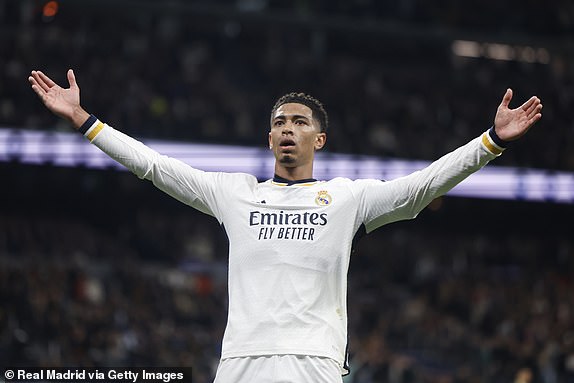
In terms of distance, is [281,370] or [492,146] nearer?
[281,370]

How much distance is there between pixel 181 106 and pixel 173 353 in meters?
6.65

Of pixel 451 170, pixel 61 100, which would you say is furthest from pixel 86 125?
pixel 451 170

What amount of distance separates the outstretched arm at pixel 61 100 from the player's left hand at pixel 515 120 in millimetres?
1931

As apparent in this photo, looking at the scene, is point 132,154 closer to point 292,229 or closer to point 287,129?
point 287,129

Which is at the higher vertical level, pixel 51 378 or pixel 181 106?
pixel 181 106

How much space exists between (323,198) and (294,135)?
0.35 m

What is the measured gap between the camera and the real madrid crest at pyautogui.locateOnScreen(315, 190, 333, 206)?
4688mm

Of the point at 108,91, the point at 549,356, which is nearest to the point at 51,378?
the point at 549,356

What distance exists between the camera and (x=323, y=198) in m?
4.71

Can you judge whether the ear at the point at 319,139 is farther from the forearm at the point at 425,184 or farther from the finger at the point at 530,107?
the finger at the point at 530,107

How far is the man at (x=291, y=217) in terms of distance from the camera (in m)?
4.39

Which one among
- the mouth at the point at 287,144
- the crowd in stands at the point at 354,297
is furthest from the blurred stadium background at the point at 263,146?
the mouth at the point at 287,144

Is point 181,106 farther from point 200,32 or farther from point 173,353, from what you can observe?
point 173,353

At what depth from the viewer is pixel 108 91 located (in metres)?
20.3
